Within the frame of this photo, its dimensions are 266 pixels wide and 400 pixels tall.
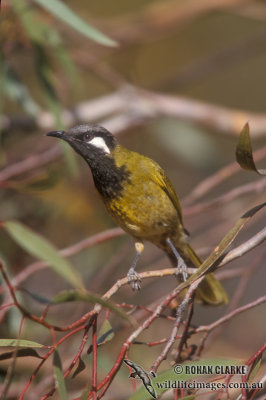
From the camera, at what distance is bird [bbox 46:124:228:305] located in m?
2.71

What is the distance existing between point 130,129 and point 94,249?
37.0 inches

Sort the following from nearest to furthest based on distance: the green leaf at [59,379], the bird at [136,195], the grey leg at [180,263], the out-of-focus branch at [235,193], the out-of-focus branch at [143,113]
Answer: the green leaf at [59,379], the grey leg at [180,263], the bird at [136,195], the out-of-focus branch at [235,193], the out-of-focus branch at [143,113]

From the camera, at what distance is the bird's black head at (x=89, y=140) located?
2795 millimetres

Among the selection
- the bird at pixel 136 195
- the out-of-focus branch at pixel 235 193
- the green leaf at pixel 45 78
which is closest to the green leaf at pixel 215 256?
the bird at pixel 136 195

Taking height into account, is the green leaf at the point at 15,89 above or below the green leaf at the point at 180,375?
above

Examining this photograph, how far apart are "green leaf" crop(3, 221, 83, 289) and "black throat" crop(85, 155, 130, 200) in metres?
0.59

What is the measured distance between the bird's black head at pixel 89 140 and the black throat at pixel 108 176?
0.03m

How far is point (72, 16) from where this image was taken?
261 cm

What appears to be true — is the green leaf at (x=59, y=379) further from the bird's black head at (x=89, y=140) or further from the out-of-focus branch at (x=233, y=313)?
the bird's black head at (x=89, y=140)

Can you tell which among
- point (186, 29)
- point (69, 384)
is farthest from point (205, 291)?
point (186, 29)

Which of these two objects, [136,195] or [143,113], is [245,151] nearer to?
[136,195]

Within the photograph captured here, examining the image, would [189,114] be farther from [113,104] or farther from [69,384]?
[69,384]

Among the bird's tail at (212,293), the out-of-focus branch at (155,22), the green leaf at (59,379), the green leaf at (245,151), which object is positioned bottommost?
the bird's tail at (212,293)

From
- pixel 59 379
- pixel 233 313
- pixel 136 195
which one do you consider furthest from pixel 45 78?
pixel 59 379
